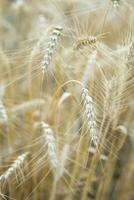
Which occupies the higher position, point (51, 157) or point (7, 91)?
point (7, 91)

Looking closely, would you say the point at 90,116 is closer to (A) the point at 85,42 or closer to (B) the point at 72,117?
(A) the point at 85,42

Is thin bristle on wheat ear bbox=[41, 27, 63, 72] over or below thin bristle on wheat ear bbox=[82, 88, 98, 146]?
over

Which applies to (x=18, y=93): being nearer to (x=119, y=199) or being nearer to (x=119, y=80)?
(x=119, y=199)

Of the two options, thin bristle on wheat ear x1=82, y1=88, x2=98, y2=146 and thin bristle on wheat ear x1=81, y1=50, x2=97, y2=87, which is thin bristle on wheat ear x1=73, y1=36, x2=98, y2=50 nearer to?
thin bristle on wheat ear x1=81, y1=50, x2=97, y2=87

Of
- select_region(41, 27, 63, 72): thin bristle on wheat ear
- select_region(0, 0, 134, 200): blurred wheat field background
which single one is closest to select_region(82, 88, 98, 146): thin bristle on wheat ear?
select_region(0, 0, 134, 200): blurred wheat field background

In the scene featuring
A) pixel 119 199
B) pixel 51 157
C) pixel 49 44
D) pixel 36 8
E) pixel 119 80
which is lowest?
pixel 119 199

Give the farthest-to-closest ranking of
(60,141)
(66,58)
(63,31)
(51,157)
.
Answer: (66,58)
(60,141)
(63,31)
(51,157)

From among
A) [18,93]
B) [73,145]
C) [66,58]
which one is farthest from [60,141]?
[18,93]

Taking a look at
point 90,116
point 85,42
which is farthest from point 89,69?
point 90,116
